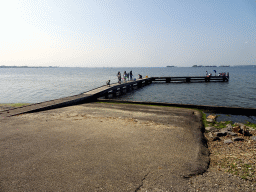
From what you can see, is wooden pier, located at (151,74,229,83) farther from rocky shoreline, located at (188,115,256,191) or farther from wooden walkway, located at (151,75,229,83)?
rocky shoreline, located at (188,115,256,191)

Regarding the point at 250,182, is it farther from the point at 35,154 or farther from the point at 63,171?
the point at 35,154

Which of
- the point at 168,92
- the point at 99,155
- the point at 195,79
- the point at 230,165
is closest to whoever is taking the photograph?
the point at 230,165

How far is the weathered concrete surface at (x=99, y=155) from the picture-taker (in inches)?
167

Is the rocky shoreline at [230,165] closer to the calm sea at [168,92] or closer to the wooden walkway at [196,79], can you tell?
the calm sea at [168,92]

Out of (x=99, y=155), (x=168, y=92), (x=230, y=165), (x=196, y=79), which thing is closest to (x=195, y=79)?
(x=196, y=79)

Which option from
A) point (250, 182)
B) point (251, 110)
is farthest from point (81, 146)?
point (251, 110)

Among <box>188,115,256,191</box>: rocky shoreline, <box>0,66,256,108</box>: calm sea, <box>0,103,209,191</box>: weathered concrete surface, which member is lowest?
<box>0,66,256,108</box>: calm sea

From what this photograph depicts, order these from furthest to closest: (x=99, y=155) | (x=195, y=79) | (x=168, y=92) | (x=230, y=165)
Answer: (x=195, y=79) < (x=168, y=92) < (x=99, y=155) < (x=230, y=165)

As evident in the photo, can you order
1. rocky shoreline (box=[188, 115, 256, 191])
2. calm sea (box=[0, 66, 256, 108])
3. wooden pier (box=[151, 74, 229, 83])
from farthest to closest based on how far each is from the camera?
1. wooden pier (box=[151, 74, 229, 83])
2. calm sea (box=[0, 66, 256, 108])
3. rocky shoreline (box=[188, 115, 256, 191])

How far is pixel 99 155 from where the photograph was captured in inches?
222

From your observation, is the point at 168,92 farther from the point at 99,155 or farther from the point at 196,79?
the point at 99,155

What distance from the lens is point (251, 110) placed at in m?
12.9

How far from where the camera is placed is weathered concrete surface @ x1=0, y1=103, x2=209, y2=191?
14.0ft

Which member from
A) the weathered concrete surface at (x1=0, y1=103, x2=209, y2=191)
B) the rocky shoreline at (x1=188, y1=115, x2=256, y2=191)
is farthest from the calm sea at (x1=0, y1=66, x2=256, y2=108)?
the weathered concrete surface at (x1=0, y1=103, x2=209, y2=191)
